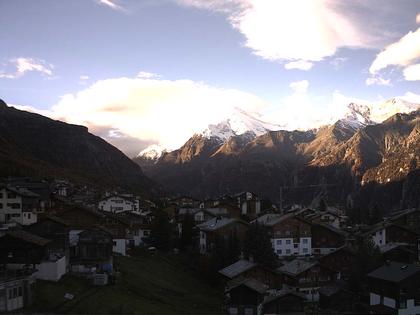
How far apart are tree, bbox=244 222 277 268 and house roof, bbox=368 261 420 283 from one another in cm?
1340

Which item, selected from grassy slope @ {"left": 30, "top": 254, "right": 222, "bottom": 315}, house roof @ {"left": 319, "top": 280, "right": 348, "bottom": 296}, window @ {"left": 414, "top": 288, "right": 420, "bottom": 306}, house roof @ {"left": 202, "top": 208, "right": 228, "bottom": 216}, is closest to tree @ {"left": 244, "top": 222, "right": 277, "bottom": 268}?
grassy slope @ {"left": 30, "top": 254, "right": 222, "bottom": 315}

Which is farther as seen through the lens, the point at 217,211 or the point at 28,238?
the point at 217,211

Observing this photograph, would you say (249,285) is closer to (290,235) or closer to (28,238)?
Answer: (28,238)

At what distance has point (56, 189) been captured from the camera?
95312mm

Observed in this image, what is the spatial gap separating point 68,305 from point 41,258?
687 centimetres

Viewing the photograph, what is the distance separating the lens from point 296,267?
50.3 m

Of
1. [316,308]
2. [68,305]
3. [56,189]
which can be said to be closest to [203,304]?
[316,308]

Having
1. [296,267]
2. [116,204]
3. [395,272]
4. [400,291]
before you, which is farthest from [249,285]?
[116,204]

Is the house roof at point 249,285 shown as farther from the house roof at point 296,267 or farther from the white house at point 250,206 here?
the white house at point 250,206

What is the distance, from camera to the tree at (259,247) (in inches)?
2140

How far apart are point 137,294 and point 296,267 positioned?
1957cm

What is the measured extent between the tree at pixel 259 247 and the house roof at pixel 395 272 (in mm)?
13402

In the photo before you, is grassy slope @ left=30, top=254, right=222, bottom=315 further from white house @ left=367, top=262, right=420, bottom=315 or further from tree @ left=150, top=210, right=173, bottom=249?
white house @ left=367, top=262, right=420, bottom=315

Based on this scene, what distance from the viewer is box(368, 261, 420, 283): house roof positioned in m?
40.9
